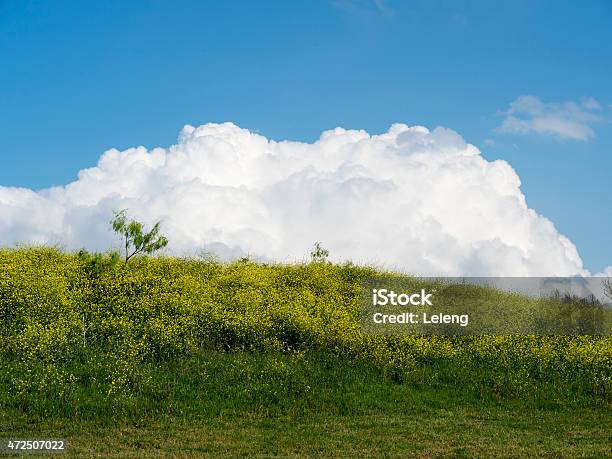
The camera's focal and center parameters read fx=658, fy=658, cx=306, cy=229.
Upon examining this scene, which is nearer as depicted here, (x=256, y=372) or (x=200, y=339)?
(x=256, y=372)

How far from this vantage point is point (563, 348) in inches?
1353

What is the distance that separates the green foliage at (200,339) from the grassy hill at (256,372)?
0.09 m

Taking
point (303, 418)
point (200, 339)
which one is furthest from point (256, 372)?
point (200, 339)

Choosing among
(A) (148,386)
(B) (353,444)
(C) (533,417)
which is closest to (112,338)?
(A) (148,386)

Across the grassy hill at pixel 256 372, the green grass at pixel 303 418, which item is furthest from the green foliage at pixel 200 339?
the green grass at pixel 303 418

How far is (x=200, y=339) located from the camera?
31812 mm

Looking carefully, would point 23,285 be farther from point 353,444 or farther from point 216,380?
point 353,444

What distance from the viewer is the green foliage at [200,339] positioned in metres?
27.2

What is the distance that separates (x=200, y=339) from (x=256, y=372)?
16.1ft

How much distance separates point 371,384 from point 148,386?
9.23 m

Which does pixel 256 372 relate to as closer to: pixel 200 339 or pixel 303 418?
pixel 303 418

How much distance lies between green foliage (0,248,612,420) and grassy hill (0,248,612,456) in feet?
0.31

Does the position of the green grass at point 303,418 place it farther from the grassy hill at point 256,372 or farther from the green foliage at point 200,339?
the green foliage at point 200,339

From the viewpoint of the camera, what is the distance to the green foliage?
27.2 metres
